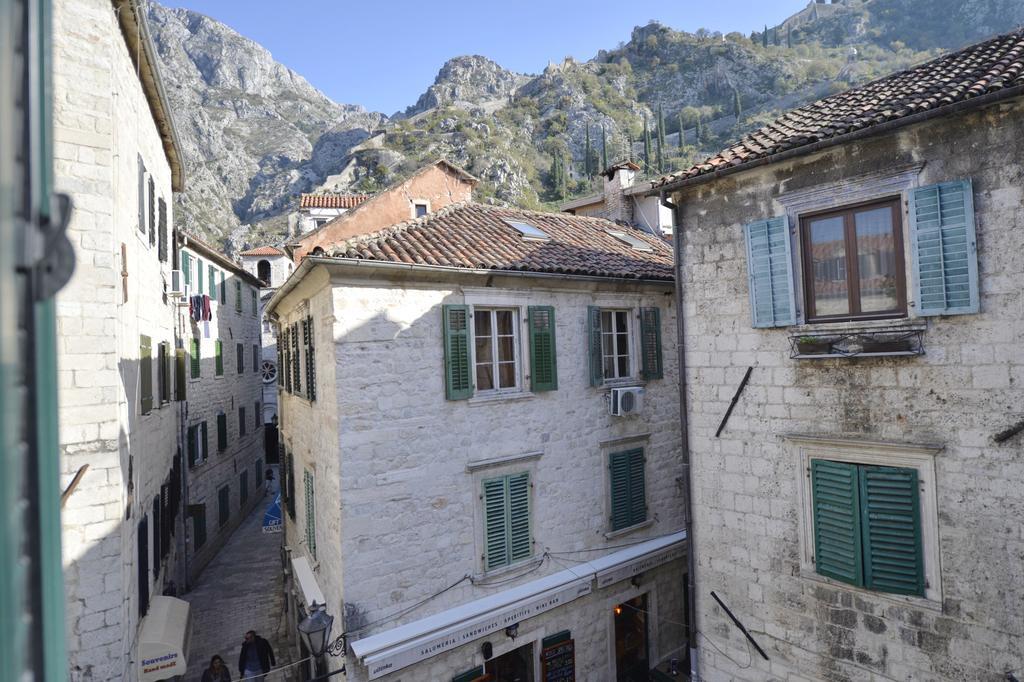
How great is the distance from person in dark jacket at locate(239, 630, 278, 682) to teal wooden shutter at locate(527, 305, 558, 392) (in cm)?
796

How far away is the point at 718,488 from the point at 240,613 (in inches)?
538

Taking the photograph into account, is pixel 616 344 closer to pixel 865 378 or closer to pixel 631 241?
pixel 631 241

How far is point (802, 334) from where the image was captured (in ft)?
23.9

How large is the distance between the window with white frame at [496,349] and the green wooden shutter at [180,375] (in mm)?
9542

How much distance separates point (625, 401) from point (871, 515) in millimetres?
4796

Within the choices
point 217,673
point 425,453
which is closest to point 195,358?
point 217,673

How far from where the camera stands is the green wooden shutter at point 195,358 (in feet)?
58.3

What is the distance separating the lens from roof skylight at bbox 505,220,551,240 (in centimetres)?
1205

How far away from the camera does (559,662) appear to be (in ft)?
34.0

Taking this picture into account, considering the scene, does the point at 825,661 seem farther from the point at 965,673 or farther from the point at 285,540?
the point at 285,540

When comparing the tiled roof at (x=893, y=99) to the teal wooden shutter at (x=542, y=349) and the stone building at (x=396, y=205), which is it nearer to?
the teal wooden shutter at (x=542, y=349)

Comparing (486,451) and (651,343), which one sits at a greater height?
(651,343)

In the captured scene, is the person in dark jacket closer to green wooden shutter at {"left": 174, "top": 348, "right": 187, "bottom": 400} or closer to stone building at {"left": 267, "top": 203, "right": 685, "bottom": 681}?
stone building at {"left": 267, "top": 203, "right": 685, "bottom": 681}

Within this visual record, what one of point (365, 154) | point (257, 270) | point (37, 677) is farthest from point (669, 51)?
point (37, 677)
